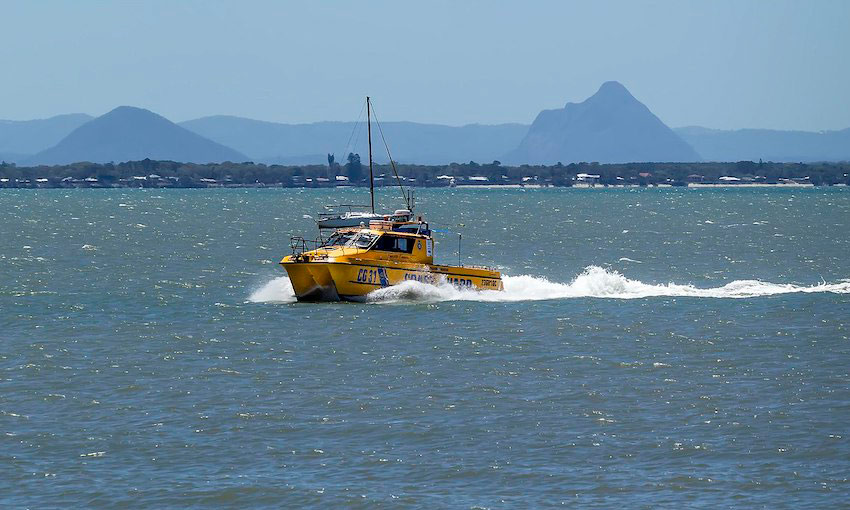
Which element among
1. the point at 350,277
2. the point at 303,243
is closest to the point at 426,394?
the point at 350,277

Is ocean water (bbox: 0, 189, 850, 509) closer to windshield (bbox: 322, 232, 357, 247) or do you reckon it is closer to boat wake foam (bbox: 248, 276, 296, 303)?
boat wake foam (bbox: 248, 276, 296, 303)

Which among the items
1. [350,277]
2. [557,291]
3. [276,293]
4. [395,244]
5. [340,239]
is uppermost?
[340,239]

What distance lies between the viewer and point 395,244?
47969 mm

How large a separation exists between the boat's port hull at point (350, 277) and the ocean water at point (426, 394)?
54 centimetres

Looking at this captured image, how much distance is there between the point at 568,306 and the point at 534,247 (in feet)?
126

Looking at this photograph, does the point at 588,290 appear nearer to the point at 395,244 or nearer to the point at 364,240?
the point at 395,244

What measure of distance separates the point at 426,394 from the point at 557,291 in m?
21.9

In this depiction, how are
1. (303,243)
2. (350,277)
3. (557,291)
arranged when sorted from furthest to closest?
(557,291) → (350,277) → (303,243)

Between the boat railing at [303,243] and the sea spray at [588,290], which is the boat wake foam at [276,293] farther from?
the sea spray at [588,290]

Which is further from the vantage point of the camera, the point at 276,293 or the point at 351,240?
the point at 276,293

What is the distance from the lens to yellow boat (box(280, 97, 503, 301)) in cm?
4656

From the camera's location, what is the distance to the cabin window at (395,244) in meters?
47.7

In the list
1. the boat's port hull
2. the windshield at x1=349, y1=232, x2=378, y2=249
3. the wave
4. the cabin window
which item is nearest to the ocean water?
the wave

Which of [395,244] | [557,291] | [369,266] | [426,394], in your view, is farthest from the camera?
[557,291]
